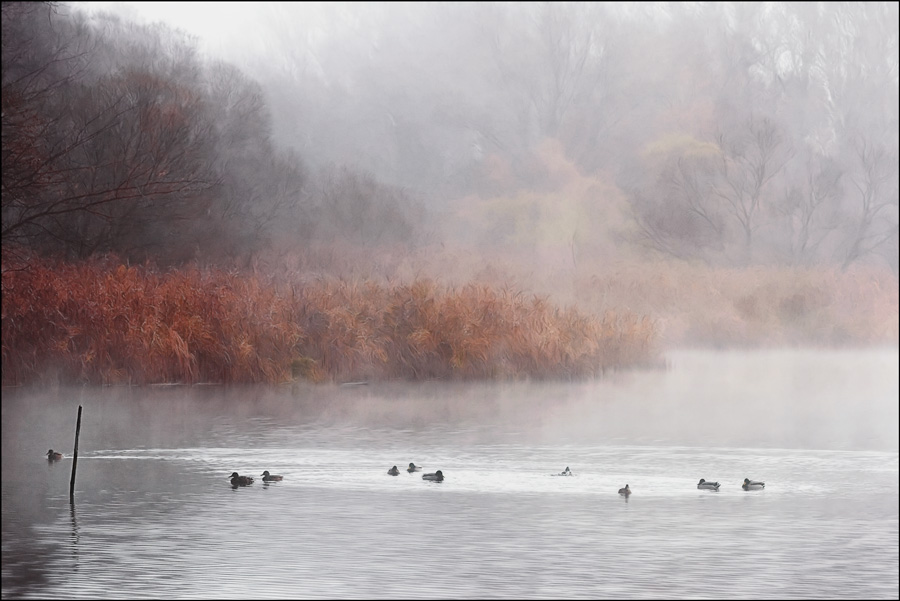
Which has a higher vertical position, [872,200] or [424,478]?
[872,200]

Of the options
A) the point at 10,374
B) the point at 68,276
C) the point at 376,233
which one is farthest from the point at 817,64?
the point at 10,374

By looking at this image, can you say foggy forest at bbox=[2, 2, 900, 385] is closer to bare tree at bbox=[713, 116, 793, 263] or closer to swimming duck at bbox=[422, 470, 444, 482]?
bare tree at bbox=[713, 116, 793, 263]

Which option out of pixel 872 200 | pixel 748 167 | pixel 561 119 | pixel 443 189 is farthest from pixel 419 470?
pixel 561 119

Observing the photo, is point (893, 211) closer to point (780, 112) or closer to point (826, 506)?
point (780, 112)

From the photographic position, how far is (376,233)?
33594 millimetres

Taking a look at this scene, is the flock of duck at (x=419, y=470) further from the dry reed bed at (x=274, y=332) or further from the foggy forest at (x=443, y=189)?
the dry reed bed at (x=274, y=332)

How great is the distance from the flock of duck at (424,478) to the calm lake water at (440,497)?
0.09 m

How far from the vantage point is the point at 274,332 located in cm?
1594

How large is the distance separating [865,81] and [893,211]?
253 inches

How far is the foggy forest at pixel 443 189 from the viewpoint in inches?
634

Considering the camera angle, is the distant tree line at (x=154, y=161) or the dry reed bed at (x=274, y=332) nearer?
the dry reed bed at (x=274, y=332)

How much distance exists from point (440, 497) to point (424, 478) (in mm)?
678

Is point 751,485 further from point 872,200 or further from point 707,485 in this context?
point 872,200

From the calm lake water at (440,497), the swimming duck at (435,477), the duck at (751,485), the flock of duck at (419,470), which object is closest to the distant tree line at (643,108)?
the calm lake water at (440,497)
